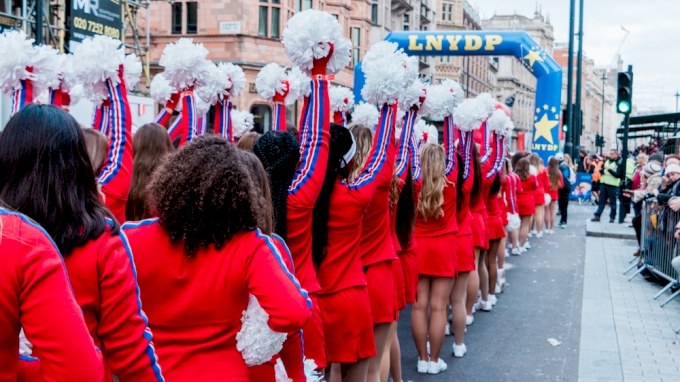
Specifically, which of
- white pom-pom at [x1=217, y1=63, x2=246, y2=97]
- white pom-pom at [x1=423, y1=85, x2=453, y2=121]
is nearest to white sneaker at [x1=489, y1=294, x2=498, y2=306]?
white pom-pom at [x1=423, y1=85, x2=453, y2=121]

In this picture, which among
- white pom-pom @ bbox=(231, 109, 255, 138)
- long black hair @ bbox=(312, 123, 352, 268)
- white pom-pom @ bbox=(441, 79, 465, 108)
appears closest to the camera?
long black hair @ bbox=(312, 123, 352, 268)

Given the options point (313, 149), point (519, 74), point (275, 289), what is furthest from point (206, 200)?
point (519, 74)

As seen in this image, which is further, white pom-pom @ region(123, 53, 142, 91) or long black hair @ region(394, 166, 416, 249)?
long black hair @ region(394, 166, 416, 249)

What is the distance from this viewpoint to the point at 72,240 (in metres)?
1.78

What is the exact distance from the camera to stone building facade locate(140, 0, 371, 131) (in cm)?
2762

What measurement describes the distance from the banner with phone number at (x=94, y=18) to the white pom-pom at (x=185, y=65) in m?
12.0

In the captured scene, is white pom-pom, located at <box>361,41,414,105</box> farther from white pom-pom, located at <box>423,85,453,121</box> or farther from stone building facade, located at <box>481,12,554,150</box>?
stone building facade, located at <box>481,12,554,150</box>

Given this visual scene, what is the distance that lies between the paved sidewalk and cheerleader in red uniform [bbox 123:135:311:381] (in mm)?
4002

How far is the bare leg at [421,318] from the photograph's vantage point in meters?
5.44

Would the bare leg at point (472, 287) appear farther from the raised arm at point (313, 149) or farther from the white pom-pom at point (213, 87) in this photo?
the raised arm at point (313, 149)

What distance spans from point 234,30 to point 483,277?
21991 millimetres

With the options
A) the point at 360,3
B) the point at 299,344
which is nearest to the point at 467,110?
the point at 299,344

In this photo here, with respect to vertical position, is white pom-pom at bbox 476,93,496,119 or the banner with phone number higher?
the banner with phone number

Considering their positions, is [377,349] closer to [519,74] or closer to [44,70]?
[44,70]
